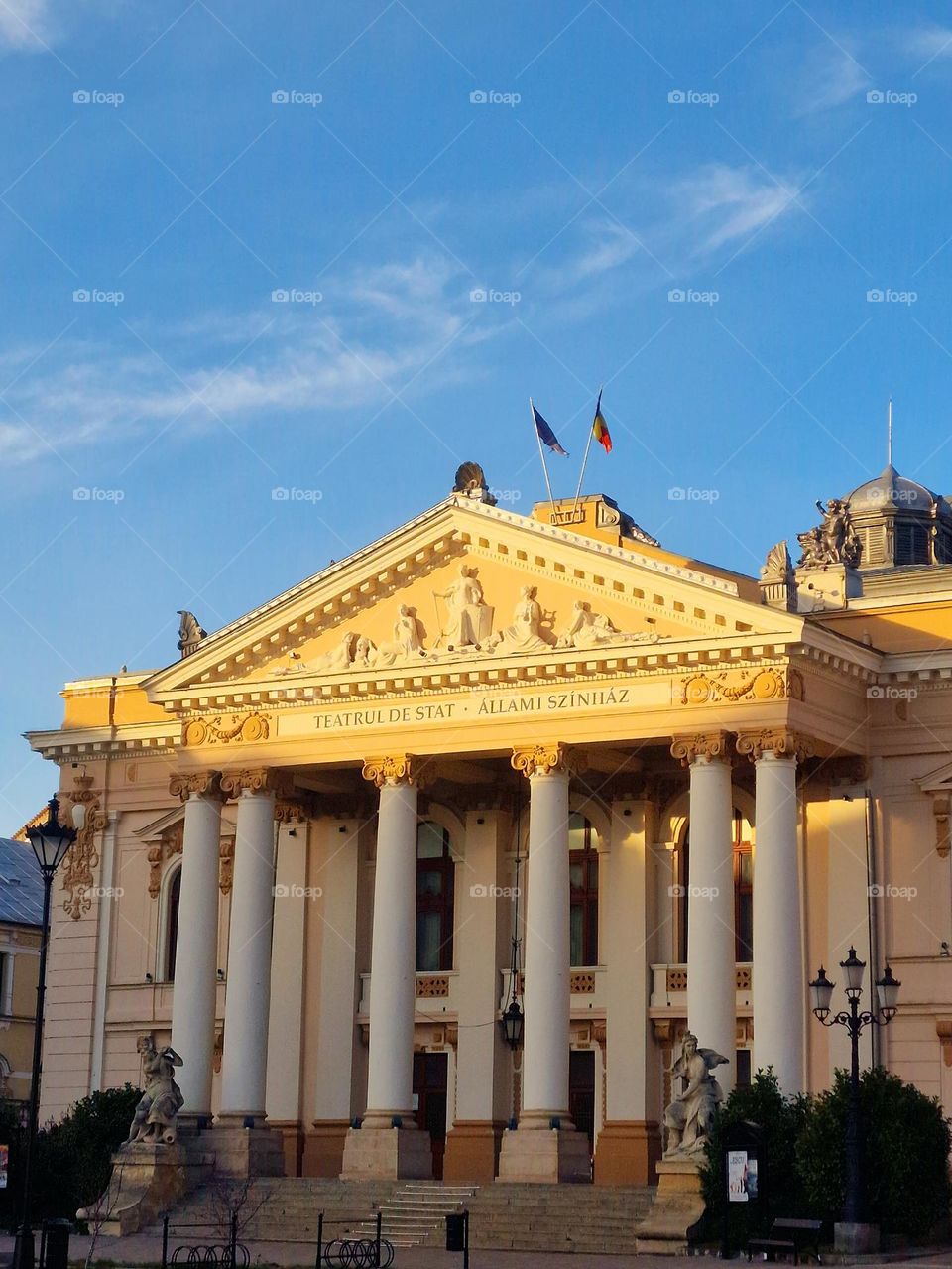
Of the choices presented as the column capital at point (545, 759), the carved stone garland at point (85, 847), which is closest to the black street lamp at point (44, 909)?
the column capital at point (545, 759)

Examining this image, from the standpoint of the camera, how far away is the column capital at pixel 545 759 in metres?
38.9

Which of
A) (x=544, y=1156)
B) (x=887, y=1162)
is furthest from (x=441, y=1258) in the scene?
(x=887, y=1162)

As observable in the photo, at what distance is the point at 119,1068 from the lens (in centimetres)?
4616

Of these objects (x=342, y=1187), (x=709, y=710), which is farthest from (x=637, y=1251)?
(x=709, y=710)

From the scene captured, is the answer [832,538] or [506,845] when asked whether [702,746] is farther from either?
[832,538]

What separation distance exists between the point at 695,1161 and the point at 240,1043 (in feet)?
35.8

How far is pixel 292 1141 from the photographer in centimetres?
4359

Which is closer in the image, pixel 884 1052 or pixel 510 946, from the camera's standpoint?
pixel 884 1052

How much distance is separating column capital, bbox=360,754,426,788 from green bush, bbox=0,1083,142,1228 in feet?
26.2

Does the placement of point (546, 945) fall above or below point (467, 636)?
below

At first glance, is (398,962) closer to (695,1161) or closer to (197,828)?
(197,828)

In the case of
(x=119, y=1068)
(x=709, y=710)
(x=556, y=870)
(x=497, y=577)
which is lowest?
(x=119, y=1068)

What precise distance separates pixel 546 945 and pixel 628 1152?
16.3 ft

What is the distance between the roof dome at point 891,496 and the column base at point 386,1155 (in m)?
26.5
